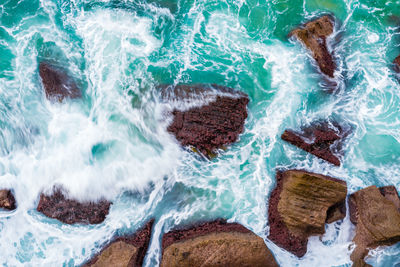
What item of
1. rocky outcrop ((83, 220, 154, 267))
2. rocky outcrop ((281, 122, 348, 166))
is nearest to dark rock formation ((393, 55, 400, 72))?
rocky outcrop ((281, 122, 348, 166))

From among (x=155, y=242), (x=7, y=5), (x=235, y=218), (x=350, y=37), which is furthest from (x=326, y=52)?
(x=7, y=5)

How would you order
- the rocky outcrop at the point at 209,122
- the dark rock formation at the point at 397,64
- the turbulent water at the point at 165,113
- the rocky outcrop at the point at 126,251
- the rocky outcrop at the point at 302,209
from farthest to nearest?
1. the dark rock formation at the point at 397,64
2. the rocky outcrop at the point at 209,122
3. the turbulent water at the point at 165,113
4. the rocky outcrop at the point at 302,209
5. the rocky outcrop at the point at 126,251

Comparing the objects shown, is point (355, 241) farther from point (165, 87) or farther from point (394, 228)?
point (165, 87)

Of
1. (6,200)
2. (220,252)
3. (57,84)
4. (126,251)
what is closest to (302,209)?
(220,252)

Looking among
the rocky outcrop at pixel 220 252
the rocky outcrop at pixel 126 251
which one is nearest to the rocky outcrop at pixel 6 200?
the rocky outcrop at pixel 126 251

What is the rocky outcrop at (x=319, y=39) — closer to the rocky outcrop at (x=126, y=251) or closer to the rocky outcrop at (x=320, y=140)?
the rocky outcrop at (x=320, y=140)

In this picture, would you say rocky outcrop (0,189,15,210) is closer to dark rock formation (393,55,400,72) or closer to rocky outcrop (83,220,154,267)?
rocky outcrop (83,220,154,267)
